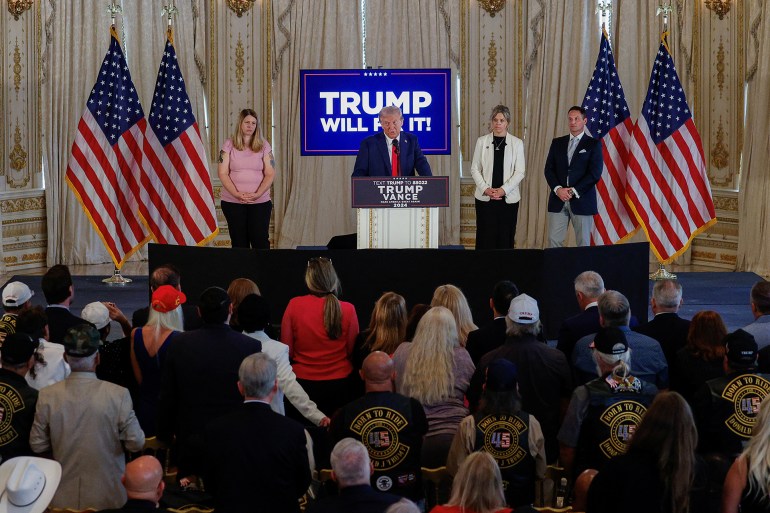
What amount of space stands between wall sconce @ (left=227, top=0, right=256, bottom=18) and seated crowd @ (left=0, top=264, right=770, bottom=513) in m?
7.75

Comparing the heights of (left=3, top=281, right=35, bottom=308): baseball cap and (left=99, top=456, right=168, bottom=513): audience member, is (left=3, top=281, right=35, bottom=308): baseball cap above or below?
above

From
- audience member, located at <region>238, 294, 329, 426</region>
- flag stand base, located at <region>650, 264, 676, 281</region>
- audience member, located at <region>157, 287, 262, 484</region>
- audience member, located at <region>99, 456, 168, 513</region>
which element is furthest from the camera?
flag stand base, located at <region>650, 264, 676, 281</region>

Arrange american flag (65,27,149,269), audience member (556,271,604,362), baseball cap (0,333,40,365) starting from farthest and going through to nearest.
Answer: american flag (65,27,149,269) < audience member (556,271,604,362) < baseball cap (0,333,40,365)

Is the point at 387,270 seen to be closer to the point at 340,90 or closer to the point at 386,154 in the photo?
the point at 386,154

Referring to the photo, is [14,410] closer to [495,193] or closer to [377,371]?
[377,371]

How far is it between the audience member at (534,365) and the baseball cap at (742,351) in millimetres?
749

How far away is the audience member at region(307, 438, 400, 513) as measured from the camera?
354 cm

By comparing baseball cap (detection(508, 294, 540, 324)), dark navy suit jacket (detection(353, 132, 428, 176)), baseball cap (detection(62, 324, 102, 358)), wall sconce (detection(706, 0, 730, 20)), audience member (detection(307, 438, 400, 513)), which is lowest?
audience member (detection(307, 438, 400, 513))

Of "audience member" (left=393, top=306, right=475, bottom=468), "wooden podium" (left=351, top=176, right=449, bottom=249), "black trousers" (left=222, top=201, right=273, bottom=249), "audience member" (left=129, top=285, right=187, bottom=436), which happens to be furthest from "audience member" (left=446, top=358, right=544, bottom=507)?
"black trousers" (left=222, top=201, right=273, bottom=249)

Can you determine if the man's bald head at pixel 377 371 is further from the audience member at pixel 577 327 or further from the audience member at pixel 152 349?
the audience member at pixel 577 327

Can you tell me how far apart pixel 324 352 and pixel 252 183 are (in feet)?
12.5

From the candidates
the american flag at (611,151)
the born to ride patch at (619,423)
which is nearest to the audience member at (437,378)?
the born to ride patch at (619,423)

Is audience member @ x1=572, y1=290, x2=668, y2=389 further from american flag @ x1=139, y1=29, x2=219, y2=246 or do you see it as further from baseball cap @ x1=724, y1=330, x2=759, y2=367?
american flag @ x1=139, y1=29, x2=219, y2=246

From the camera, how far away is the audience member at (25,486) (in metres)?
3.56
